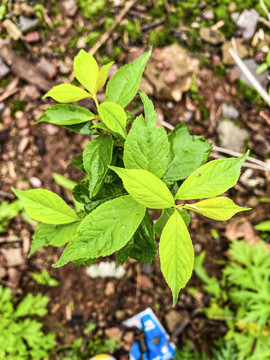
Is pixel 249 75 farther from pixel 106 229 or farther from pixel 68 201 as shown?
pixel 106 229

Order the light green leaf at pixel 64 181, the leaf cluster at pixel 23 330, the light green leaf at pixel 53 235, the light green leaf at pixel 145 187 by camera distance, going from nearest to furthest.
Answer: the light green leaf at pixel 145 187
the light green leaf at pixel 53 235
the leaf cluster at pixel 23 330
the light green leaf at pixel 64 181

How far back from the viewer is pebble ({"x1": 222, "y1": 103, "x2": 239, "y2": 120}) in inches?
110

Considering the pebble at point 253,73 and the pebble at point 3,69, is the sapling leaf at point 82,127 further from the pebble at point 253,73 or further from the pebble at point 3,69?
the pebble at point 253,73

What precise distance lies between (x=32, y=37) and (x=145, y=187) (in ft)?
8.18

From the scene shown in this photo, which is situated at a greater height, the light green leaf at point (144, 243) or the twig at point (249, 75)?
the light green leaf at point (144, 243)

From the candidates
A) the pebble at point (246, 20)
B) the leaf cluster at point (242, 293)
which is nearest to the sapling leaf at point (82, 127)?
the leaf cluster at point (242, 293)

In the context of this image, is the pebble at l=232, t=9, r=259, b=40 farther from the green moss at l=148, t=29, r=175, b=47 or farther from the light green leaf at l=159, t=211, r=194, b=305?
the light green leaf at l=159, t=211, r=194, b=305

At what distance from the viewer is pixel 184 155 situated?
1.13m

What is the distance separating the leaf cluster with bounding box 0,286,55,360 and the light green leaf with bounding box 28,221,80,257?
5.11 ft

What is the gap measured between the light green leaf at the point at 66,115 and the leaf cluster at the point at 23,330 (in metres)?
2.02

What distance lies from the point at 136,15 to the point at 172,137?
218 centimetres

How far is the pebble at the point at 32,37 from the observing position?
8.46 feet

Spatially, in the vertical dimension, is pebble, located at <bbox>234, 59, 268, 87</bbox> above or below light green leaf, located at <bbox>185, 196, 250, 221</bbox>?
below

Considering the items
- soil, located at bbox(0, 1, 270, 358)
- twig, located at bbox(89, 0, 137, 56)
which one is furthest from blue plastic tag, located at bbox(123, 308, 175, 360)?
twig, located at bbox(89, 0, 137, 56)
